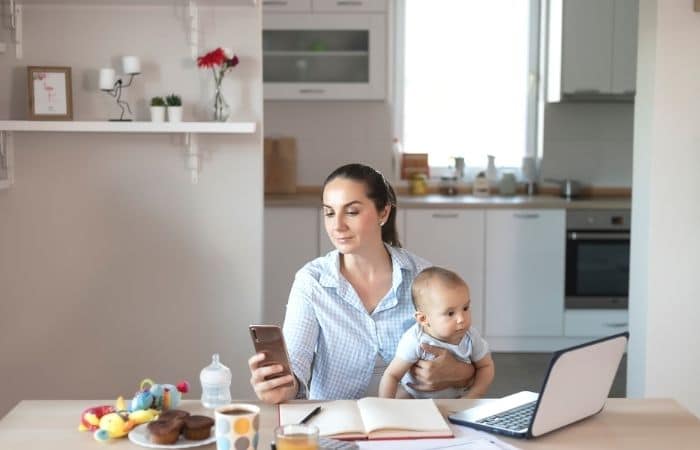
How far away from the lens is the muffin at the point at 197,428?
185 cm

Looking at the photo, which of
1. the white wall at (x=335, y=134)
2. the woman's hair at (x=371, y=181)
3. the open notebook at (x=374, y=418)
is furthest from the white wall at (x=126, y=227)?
the white wall at (x=335, y=134)

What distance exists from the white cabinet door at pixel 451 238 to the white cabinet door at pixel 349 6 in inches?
46.1

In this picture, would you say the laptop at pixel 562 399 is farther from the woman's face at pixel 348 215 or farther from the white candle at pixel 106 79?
the white candle at pixel 106 79

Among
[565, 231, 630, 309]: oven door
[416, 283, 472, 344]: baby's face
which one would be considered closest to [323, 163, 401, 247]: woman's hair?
[416, 283, 472, 344]: baby's face

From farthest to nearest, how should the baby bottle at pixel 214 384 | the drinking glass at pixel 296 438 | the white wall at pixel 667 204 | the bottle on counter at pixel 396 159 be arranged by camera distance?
1. the bottle on counter at pixel 396 159
2. the white wall at pixel 667 204
3. the baby bottle at pixel 214 384
4. the drinking glass at pixel 296 438

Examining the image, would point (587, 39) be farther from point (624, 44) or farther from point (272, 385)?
point (272, 385)

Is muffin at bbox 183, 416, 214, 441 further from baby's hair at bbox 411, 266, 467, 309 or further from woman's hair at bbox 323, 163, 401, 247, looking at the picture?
woman's hair at bbox 323, 163, 401, 247

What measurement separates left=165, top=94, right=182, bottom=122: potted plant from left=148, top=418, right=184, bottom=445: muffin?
5.87 ft

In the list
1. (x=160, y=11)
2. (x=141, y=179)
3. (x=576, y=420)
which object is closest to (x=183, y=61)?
(x=160, y=11)

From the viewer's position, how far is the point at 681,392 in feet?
13.1

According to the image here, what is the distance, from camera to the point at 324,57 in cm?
572

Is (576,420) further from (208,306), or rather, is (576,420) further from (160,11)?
(160,11)

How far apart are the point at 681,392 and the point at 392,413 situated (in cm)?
235

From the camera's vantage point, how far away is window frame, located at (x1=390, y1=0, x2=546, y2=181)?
238 inches
